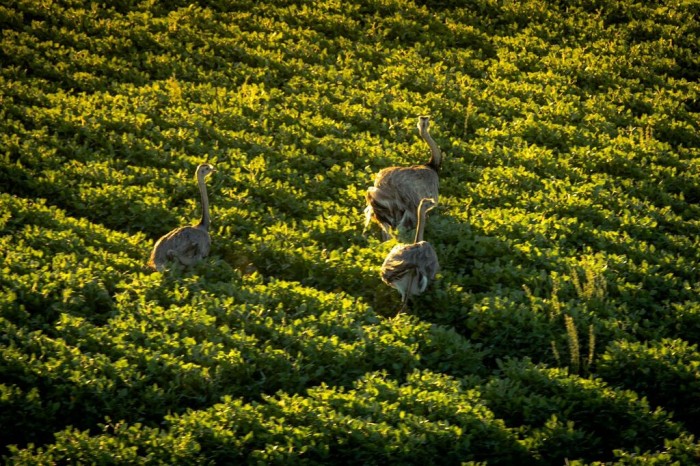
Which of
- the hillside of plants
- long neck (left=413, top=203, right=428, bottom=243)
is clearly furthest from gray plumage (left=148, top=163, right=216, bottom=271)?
long neck (left=413, top=203, right=428, bottom=243)

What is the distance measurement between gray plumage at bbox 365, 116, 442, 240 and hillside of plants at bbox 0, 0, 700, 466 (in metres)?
0.31

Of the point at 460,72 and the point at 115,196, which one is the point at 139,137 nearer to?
the point at 115,196

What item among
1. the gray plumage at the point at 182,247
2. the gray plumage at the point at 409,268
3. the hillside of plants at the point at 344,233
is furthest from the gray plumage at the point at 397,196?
the gray plumage at the point at 182,247

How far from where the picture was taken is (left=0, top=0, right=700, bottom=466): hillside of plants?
8852 mm

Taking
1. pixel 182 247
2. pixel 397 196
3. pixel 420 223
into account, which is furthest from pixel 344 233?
pixel 182 247

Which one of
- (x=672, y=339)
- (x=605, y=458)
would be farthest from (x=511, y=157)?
(x=605, y=458)

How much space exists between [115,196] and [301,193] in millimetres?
2596

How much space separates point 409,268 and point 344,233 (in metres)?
2.15

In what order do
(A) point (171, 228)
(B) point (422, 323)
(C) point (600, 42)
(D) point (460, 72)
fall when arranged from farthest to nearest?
1. (C) point (600, 42)
2. (D) point (460, 72)
3. (A) point (171, 228)
4. (B) point (422, 323)

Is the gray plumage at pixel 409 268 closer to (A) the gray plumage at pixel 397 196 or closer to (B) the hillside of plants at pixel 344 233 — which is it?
(B) the hillside of plants at pixel 344 233

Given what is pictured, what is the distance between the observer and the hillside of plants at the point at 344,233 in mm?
8852

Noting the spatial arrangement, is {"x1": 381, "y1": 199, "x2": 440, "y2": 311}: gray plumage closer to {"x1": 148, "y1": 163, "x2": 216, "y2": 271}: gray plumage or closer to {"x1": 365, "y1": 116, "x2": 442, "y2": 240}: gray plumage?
{"x1": 365, "y1": 116, "x2": 442, "y2": 240}: gray plumage

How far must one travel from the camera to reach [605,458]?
29.4 feet

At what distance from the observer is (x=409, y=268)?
1077 cm
